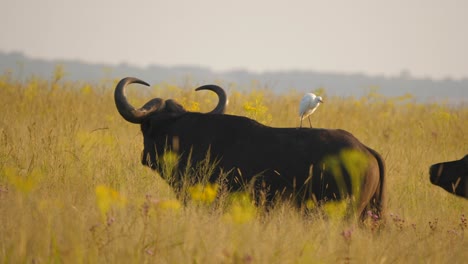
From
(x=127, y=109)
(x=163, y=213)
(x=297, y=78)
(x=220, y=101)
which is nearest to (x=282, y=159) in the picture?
(x=163, y=213)

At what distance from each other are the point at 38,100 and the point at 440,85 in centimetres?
13126

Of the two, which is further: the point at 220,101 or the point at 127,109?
the point at 220,101

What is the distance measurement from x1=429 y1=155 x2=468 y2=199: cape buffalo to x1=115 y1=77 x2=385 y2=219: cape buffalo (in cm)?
71

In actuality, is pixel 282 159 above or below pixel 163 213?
above

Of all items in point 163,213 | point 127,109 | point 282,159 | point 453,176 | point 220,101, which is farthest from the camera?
point 220,101

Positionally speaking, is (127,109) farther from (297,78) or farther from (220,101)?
(297,78)

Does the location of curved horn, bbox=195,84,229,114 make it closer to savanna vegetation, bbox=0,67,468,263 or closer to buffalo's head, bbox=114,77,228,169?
buffalo's head, bbox=114,77,228,169

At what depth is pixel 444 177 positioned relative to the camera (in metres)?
6.48

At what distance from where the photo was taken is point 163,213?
480 centimetres

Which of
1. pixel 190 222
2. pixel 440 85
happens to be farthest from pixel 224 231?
pixel 440 85

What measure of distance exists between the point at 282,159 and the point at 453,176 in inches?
67.3

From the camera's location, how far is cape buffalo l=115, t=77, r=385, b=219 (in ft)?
19.2

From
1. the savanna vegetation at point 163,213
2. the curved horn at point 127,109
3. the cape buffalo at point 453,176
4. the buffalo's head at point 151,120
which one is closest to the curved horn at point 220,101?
the buffalo's head at point 151,120

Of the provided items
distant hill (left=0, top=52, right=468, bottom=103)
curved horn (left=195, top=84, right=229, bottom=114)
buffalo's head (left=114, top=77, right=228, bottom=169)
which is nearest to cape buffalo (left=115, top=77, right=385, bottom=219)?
buffalo's head (left=114, top=77, right=228, bottom=169)
